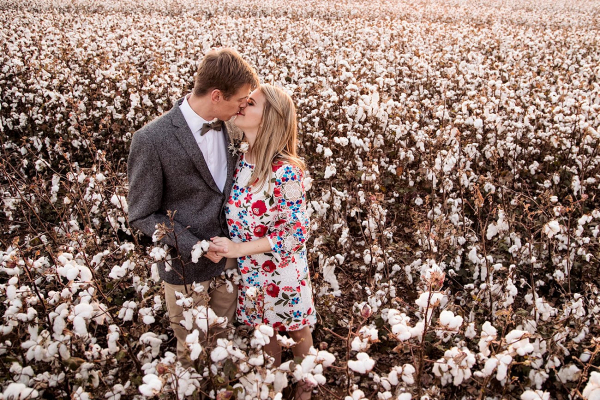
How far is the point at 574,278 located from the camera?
158 inches

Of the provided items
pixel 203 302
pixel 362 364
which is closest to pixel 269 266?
Result: pixel 203 302

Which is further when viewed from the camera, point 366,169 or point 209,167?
point 366,169

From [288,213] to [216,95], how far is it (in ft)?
2.45

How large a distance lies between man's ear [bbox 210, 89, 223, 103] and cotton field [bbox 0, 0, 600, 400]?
108 centimetres

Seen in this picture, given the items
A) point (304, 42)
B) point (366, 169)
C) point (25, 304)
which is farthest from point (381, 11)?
point (25, 304)

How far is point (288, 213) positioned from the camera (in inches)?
101

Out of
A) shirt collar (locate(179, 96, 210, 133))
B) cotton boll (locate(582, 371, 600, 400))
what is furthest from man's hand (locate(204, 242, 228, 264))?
cotton boll (locate(582, 371, 600, 400))

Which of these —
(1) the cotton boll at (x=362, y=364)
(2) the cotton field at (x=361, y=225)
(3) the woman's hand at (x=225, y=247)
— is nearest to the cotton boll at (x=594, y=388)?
(2) the cotton field at (x=361, y=225)

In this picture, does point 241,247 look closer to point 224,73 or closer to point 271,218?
point 271,218

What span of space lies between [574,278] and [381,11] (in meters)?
18.1

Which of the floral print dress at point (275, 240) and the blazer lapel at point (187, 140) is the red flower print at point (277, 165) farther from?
the blazer lapel at point (187, 140)

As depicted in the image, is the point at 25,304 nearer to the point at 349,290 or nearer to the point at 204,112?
the point at 204,112

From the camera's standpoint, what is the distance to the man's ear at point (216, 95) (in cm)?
235

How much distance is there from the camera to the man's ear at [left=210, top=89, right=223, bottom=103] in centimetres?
235
